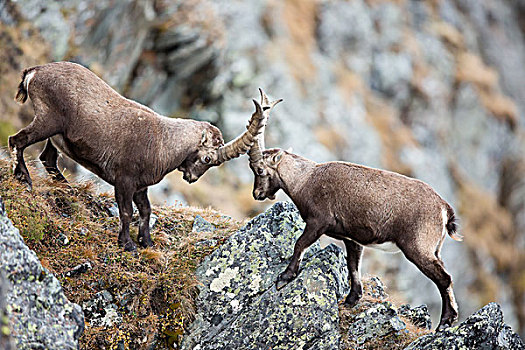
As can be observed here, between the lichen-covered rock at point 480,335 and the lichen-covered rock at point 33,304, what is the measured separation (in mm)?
4941

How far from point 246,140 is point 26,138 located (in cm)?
370

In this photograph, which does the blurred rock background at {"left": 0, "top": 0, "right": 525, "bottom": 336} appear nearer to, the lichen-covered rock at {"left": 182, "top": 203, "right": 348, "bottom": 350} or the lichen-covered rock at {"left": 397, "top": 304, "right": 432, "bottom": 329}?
the lichen-covered rock at {"left": 397, "top": 304, "right": 432, "bottom": 329}

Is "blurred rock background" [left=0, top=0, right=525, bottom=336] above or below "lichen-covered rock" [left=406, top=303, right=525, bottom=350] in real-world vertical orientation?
below

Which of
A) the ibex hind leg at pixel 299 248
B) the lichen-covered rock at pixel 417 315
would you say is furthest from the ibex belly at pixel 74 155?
the lichen-covered rock at pixel 417 315

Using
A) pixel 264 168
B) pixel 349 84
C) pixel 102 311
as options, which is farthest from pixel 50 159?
pixel 349 84

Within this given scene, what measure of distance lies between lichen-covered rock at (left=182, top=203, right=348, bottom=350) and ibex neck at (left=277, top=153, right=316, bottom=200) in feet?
2.08

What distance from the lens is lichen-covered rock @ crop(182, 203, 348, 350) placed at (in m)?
8.61

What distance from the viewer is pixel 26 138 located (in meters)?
9.20

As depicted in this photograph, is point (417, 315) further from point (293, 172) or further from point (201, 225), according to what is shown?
point (201, 225)

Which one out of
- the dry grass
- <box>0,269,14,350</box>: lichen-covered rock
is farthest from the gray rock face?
the dry grass

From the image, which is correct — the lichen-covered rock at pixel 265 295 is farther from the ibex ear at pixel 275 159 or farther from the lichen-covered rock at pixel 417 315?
the lichen-covered rock at pixel 417 315

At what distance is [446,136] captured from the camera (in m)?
40.2

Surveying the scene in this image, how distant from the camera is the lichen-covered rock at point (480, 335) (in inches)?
308

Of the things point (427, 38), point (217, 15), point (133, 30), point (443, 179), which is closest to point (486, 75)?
point (427, 38)
